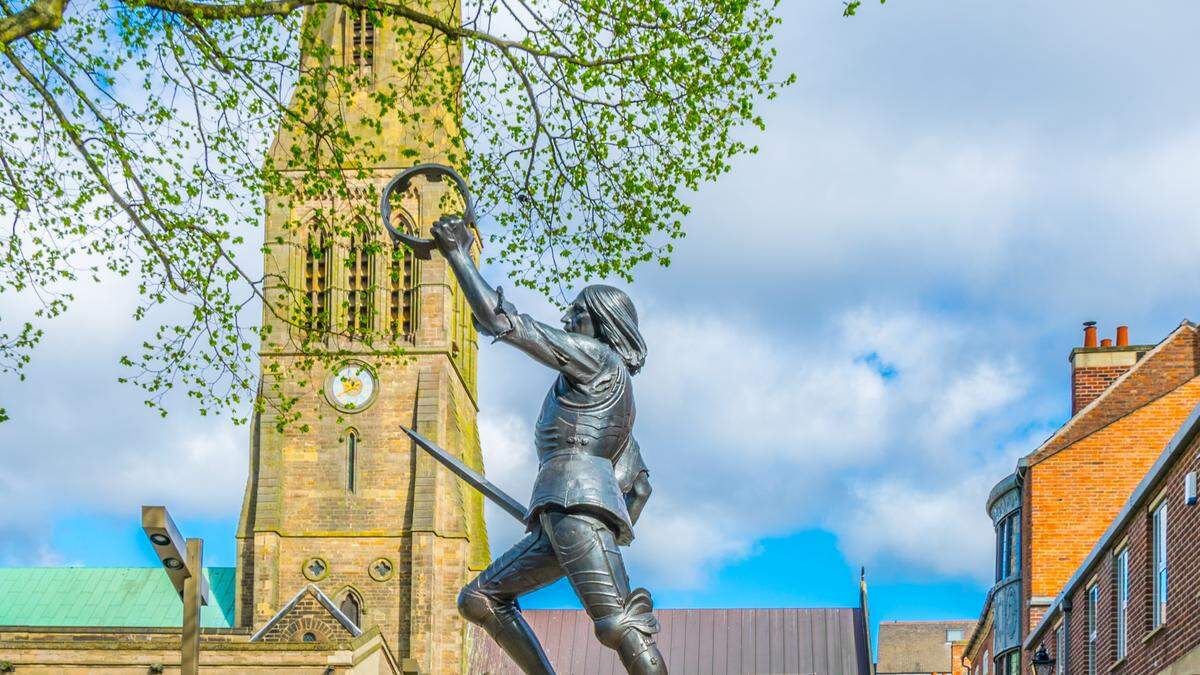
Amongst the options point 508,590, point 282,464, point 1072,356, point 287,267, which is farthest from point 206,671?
point 508,590

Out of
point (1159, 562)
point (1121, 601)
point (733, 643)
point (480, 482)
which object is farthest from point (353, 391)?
point (480, 482)

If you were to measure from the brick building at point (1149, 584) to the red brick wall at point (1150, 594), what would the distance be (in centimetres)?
1

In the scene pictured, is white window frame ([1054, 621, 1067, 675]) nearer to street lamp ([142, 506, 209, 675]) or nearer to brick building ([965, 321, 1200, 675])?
brick building ([965, 321, 1200, 675])

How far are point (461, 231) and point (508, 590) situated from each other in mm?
1800

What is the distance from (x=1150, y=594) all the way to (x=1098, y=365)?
48.7 feet

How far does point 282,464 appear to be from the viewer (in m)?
65.4

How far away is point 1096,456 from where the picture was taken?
33.5m

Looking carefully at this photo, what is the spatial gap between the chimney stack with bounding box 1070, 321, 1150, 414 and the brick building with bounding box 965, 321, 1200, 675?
0.09ft

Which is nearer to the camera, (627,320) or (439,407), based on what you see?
(627,320)

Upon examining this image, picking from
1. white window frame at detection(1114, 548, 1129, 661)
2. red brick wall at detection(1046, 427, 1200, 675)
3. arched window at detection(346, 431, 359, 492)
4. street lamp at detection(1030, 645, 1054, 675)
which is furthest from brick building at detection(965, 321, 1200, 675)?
arched window at detection(346, 431, 359, 492)

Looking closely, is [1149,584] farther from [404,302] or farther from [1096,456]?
[404,302]

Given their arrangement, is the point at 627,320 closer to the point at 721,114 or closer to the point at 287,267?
the point at 721,114

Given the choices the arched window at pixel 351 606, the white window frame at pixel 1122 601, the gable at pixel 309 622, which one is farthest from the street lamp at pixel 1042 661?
the arched window at pixel 351 606

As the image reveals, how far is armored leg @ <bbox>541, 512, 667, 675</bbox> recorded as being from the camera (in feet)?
28.1
